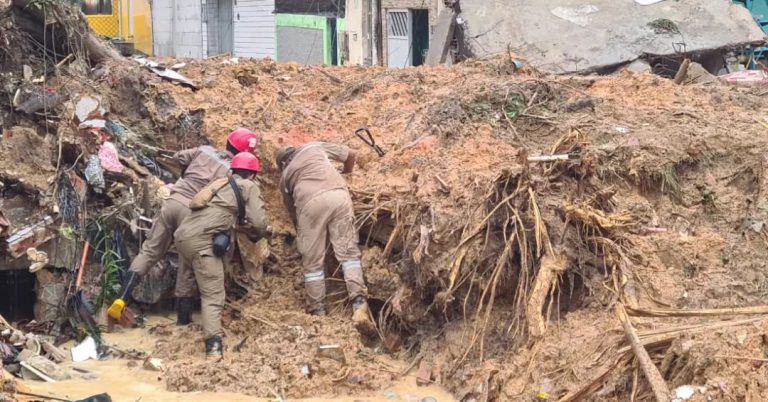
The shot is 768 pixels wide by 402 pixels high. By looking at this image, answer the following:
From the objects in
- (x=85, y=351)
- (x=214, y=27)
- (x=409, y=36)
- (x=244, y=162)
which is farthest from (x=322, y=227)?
(x=214, y=27)

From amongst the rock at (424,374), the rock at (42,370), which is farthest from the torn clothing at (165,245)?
the rock at (424,374)

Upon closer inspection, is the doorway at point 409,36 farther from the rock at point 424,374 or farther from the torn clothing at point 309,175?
the rock at point 424,374

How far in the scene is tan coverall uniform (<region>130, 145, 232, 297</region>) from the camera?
877cm

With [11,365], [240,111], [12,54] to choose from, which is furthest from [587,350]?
[12,54]

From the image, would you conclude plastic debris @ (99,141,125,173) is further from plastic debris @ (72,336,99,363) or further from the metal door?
the metal door

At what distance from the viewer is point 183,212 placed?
342 inches

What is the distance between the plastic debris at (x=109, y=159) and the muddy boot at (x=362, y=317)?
2.67m

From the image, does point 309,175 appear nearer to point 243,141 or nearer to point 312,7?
point 243,141

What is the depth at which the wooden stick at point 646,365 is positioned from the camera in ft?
19.1

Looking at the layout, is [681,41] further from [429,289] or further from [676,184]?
[429,289]

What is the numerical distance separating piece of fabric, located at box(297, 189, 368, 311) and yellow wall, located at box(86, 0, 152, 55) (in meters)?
22.3

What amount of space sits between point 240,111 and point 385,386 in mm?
4004

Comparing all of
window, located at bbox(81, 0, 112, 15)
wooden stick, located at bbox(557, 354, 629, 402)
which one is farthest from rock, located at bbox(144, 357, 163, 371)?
window, located at bbox(81, 0, 112, 15)

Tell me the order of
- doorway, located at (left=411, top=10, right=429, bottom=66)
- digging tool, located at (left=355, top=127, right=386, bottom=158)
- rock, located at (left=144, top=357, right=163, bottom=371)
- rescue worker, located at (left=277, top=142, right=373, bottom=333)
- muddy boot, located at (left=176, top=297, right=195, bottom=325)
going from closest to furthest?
rock, located at (left=144, top=357, right=163, bottom=371), rescue worker, located at (left=277, top=142, right=373, bottom=333), muddy boot, located at (left=176, top=297, right=195, bottom=325), digging tool, located at (left=355, top=127, right=386, bottom=158), doorway, located at (left=411, top=10, right=429, bottom=66)
